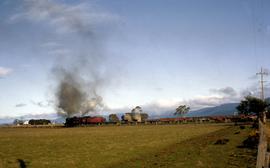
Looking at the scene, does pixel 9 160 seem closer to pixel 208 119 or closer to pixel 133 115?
pixel 208 119

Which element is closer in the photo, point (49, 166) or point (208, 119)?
point (49, 166)

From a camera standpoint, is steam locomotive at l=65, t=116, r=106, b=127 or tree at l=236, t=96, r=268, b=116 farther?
steam locomotive at l=65, t=116, r=106, b=127

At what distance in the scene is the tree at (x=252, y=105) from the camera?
320 feet

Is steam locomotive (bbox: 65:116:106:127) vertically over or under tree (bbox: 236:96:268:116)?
under

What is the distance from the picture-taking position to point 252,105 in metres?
108

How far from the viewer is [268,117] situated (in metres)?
97.8

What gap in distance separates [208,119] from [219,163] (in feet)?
339

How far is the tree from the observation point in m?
97.6

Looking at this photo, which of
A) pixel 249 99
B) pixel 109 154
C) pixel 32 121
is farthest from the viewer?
pixel 32 121

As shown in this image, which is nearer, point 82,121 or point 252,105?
point 252,105

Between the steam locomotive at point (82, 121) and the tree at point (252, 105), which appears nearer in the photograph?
the tree at point (252, 105)

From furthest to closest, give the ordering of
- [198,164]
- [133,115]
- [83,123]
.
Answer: [133,115] < [83,123] < [198,164]

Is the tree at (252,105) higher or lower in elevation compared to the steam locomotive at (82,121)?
higher

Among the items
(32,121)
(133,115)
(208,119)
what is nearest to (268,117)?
(208,119)
